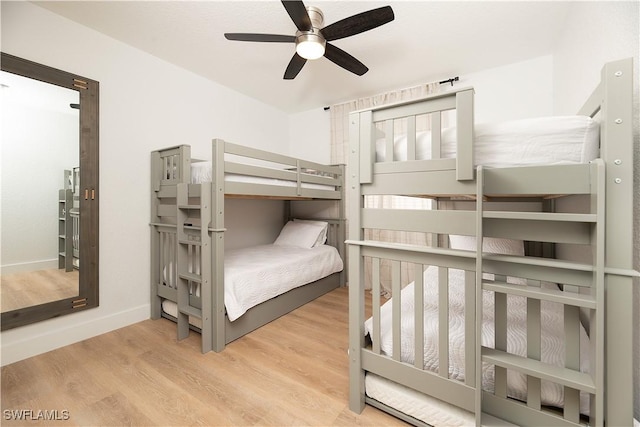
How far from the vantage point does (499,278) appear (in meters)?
1.25

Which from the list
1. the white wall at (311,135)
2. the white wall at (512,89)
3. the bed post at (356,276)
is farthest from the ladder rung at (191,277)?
the white wall at (512,89)

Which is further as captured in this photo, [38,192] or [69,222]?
[69,222]

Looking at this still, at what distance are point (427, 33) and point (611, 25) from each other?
1160mm

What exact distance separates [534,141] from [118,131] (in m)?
2.91

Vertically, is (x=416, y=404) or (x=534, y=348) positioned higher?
(x=534, y=348)

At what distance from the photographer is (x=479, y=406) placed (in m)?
1.01

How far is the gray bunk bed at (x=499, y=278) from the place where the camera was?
0.91 meters

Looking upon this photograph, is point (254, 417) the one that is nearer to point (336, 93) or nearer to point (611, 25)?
point (611, 25)

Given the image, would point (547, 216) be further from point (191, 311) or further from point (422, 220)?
point (191, 311)

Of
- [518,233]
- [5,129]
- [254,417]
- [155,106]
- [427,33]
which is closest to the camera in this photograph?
[518,233]

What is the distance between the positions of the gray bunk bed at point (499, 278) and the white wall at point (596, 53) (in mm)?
189

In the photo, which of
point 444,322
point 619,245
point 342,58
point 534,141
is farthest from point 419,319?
point 342,58

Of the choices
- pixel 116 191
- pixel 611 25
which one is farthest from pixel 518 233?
pixel 116 191

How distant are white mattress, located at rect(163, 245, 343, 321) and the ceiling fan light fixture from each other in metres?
1.69
